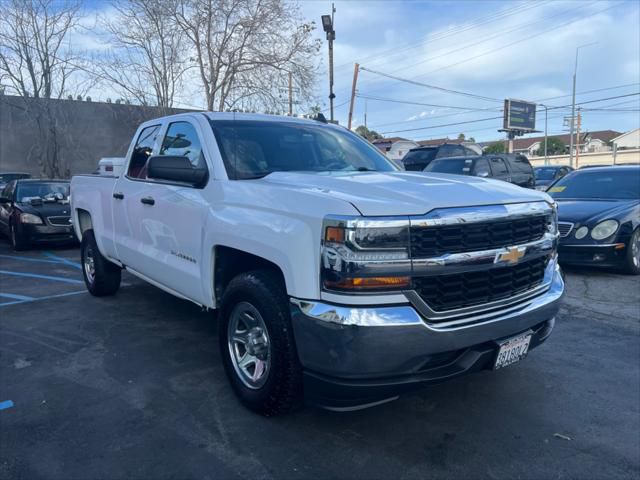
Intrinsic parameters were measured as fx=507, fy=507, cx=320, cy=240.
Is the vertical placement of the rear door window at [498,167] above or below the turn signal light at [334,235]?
above

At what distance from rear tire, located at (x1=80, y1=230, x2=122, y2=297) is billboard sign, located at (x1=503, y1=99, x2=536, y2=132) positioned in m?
49.4

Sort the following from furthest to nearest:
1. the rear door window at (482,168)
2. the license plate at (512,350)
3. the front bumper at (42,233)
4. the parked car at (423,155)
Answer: the parked car at (423,155) < the rear door window at (482,168) < the front bumper at (42,233) < the license plate at (512,350)

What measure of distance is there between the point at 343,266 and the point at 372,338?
1.23 feet

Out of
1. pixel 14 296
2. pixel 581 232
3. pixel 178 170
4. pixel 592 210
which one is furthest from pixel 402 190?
pixel 14 296

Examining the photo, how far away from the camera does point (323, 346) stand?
2527 mm

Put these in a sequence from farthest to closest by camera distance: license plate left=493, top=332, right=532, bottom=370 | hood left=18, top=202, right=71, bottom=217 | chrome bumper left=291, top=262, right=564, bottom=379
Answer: hood left=18, top=202, right=71, bottom=217
license plate left=493, top=332, right=532, bottom=370
chrome bumper left=291, top=262, right=564, bottom=379

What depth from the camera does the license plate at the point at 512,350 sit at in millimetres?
2855

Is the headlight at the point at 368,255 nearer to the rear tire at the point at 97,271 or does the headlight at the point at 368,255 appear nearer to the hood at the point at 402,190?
the hood at the point at 402,190

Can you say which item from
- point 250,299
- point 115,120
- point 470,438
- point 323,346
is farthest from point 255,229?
point 115,120

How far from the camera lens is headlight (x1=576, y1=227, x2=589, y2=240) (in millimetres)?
6926

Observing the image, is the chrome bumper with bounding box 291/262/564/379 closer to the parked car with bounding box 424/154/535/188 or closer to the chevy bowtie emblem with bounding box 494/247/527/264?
the chevy bowtie emblem with bounding box 494/247/527/264

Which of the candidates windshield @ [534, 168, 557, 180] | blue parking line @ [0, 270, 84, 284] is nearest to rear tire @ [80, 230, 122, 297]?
blue parking line @ [0, 270, 84, 284]

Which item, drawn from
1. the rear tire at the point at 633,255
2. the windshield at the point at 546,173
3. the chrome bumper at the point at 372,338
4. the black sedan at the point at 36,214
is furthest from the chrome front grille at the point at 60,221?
the windshield at the point at 546,173

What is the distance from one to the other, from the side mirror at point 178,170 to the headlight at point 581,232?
5477 millimetres
